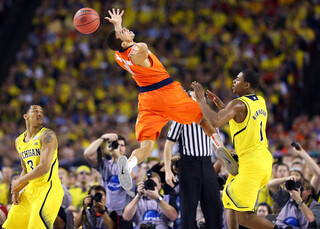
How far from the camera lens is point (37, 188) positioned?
730cm

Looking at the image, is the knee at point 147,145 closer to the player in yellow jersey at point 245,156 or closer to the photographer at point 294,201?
the player in yellow jersey at point 245,156

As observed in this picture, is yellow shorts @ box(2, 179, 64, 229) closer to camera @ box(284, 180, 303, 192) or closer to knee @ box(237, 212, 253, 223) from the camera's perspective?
knee @ box(237, 212, 253, 223)

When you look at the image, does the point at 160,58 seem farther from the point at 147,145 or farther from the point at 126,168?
the point at 126,168

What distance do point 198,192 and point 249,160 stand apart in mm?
1115

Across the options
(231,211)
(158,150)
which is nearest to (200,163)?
(231,211)

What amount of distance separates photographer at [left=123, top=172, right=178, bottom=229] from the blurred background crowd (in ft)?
19.3

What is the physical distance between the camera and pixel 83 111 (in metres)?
18.0

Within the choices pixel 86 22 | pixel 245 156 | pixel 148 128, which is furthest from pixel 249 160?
pixel 86 22

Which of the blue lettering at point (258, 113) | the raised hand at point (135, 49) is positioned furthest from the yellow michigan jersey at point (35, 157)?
the blue lettering at point (258, 113)

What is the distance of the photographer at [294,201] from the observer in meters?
8.11

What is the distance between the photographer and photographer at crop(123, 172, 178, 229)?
28.2 feet

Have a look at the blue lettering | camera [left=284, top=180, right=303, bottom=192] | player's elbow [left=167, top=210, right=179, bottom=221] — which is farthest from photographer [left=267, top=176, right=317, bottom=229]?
player's elbow [left=167, top=210, right=179, bottom=221]

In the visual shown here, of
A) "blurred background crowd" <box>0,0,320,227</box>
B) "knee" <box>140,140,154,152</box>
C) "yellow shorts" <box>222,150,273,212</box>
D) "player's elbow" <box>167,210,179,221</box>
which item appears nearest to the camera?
"yellow shorts" <box>222,150,273,212</box>

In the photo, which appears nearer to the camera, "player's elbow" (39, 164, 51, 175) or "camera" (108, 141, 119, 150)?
"player's elbow" (39, 164, 51, 175)
